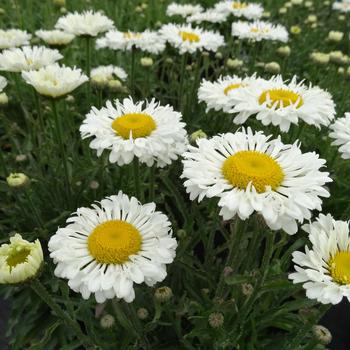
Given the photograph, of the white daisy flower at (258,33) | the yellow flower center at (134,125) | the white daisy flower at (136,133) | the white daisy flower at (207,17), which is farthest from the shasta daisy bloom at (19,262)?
the white daisy flower at (207,17)

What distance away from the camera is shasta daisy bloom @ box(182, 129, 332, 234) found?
4.33ft

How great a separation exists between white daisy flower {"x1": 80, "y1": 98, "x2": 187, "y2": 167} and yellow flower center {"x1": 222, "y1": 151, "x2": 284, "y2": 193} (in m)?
0.36

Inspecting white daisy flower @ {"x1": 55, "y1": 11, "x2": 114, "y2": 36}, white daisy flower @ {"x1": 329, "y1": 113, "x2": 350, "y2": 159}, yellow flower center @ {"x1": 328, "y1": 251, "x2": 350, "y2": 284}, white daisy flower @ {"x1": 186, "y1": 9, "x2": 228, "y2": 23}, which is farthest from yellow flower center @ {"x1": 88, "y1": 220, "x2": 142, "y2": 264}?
white daisy flower @ {"x1": 186, "y1": 9, "x2": 228, "y2": 23}

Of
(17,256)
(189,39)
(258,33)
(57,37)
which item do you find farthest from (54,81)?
(258,33)

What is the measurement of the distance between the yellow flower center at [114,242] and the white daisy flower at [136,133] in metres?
0.29

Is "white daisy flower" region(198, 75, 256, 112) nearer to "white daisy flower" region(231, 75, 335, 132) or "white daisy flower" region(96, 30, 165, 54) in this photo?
"white daisy flower" region(231, 75, 335, 132)

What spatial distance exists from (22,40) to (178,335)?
2.19 meters

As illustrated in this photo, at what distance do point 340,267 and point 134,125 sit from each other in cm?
96

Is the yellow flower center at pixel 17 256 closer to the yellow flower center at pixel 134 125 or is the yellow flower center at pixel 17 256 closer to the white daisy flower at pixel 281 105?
the yellow flower center at pixel 134 125

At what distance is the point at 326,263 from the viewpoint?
1429 mm

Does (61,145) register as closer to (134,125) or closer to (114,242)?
(134,125)

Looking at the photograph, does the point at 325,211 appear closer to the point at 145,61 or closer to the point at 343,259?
the point at 343,259

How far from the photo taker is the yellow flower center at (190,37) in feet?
10.5

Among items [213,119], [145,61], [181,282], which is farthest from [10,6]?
[181,282]
